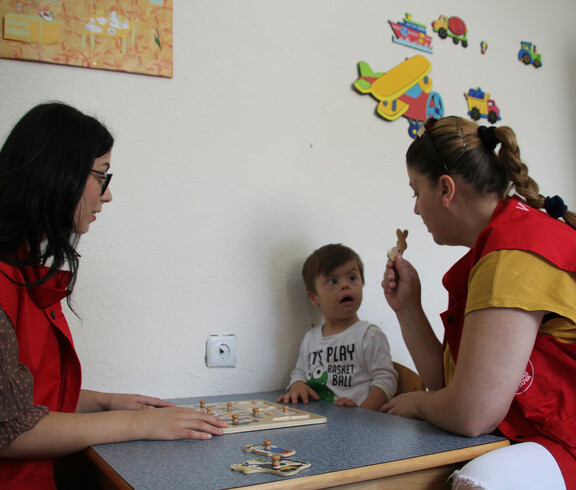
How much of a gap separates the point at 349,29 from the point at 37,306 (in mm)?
1399

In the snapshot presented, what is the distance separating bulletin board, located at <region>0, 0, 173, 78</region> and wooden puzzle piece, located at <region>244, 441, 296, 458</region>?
1.09m

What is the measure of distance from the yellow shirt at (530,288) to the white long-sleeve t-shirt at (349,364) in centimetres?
56

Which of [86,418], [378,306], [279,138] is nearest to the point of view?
[86,418]

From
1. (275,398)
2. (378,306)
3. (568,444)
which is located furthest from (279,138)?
(568,444)

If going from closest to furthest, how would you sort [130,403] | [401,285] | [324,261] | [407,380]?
[130,403]
[401,285]
[407,380]
[324,261]

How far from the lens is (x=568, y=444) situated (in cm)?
89

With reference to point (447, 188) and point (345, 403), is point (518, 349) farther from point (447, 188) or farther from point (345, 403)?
point (345, 403)

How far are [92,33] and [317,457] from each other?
1.24 m

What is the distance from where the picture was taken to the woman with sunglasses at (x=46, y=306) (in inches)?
32.2

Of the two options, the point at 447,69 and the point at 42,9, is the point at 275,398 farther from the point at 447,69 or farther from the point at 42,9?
the point at 447,69

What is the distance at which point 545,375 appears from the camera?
948 mm

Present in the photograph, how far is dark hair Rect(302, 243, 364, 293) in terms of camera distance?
1575 millimetres

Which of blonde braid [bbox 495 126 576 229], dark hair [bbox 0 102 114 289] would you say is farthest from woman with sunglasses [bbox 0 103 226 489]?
blonde braid [bbox 495 126 576 229]

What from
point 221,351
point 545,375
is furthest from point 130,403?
point 545,375
